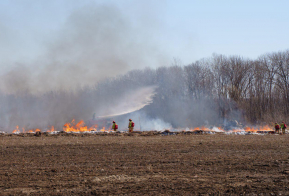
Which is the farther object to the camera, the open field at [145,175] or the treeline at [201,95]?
the treeline at [201,95]

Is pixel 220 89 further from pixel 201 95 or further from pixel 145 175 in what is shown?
pixel 145 175

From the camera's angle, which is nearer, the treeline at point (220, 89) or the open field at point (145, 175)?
the open field at point (145, 175)

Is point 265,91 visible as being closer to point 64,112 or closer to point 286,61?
point 286,61

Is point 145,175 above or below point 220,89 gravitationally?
below

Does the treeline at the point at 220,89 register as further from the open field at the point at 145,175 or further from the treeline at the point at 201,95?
the open field at the point at 145,175

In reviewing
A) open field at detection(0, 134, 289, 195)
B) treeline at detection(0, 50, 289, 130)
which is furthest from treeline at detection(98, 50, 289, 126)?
open field at detection(0, 134, 289, 195)

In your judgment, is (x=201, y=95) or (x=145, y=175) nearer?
(x=145, y=175)

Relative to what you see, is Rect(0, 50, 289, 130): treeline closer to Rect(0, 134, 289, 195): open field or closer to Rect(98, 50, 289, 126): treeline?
Rect(98, 50, 289, 126): treeline

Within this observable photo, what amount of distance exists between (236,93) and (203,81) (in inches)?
278

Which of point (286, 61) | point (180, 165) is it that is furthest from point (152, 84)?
point (180, 165)

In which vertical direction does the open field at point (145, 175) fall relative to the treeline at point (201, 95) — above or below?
below

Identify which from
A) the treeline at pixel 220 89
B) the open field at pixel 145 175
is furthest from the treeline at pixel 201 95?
the open field at pixel 145 175

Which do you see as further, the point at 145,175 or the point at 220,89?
the point at 220,89

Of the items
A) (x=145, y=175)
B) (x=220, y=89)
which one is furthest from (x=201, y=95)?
(x=145, y=175)
